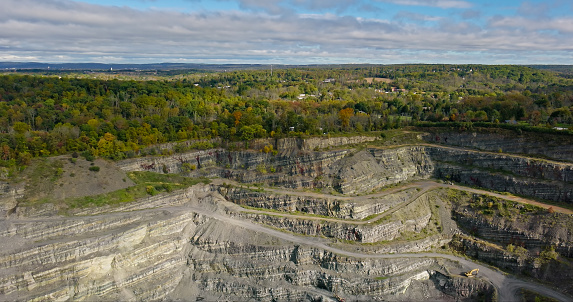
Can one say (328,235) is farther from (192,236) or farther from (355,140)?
(355,140)

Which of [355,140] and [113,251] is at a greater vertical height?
[355,140]

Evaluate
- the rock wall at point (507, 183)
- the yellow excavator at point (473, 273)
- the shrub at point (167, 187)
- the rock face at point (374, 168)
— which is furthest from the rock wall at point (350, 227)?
the rock wall at point (507, 183)

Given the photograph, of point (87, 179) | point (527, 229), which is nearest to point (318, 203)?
point (527, 229)

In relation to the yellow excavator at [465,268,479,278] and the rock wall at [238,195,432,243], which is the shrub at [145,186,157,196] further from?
the yellow excavator at [465,268,479,278]

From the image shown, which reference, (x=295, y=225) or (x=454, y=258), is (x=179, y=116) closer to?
(x=295, y=225)

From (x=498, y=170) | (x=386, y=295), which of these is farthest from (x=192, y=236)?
(x=498, y=170)

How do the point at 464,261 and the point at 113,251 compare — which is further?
the point at 464,261
